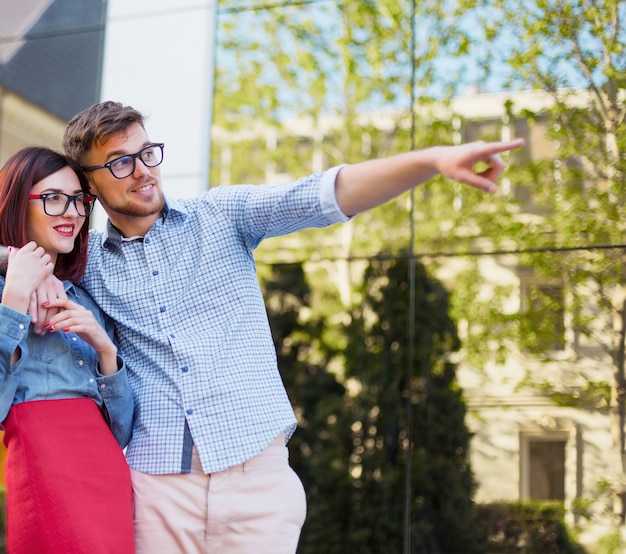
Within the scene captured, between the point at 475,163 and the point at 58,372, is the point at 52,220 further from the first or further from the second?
the point at 475,163

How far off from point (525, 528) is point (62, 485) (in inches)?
137

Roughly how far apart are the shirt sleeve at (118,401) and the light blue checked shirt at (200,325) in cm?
3

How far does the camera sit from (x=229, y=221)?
218 centimetres

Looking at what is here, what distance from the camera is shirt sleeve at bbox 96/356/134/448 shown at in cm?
202

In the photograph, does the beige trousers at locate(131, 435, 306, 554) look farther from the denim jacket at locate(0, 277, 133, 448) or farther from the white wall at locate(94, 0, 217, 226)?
the white wall at locate(94, 0, 217, 226)

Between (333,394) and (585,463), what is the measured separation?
1542mm

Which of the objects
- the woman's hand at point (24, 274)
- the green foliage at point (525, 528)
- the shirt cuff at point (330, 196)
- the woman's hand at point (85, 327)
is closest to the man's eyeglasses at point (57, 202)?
the woman's hand at point (24, 274)

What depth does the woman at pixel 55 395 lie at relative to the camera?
1919mm

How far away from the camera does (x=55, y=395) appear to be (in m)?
2.00

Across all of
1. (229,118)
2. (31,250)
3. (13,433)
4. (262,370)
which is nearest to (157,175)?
(31,250)

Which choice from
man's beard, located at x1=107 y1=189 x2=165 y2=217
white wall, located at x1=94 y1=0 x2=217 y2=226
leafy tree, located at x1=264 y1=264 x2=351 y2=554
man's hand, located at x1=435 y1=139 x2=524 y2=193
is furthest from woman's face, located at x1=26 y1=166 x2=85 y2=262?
white wall, located at x1=94 y1=0 x2=217 y2=226

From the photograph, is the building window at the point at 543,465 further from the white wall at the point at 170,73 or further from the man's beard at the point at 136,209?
the man's beard at the point at 136,209

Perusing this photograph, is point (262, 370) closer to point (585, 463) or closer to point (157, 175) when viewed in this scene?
point (157, 175)

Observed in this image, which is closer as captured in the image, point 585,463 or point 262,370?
point 262,370
